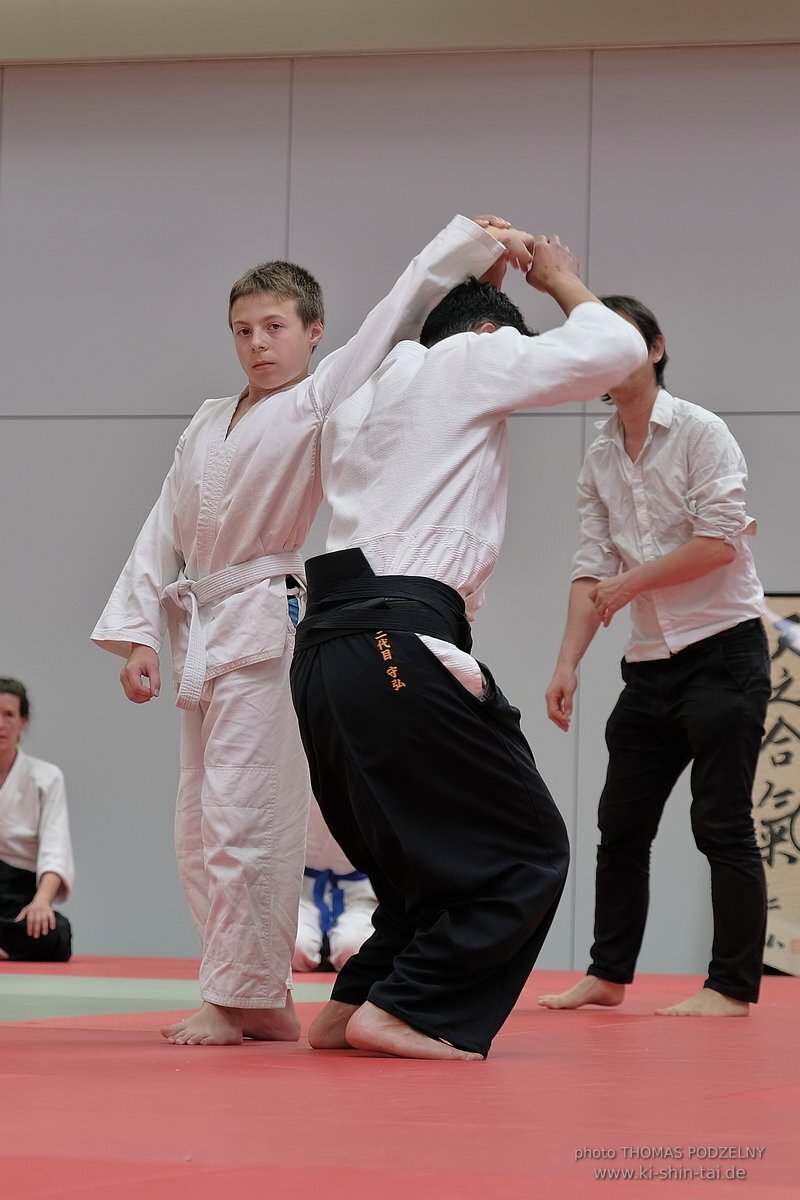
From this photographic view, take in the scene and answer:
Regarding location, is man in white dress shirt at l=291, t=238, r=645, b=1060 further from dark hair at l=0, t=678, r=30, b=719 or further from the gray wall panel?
the gray wall panel

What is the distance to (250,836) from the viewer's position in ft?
7.59

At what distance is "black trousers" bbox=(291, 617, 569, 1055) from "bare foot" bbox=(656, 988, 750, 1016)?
45.8 inches

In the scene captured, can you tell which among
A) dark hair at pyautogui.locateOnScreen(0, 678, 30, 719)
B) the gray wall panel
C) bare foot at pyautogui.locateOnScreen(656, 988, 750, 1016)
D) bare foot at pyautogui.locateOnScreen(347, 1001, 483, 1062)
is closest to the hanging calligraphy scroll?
the gray wall panel

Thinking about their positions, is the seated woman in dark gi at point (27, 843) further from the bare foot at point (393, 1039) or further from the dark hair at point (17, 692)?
the bare foot at point (393, 1039)

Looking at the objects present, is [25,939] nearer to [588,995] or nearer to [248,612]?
[588,995]

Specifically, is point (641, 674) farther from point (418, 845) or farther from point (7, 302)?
point (7, 302)

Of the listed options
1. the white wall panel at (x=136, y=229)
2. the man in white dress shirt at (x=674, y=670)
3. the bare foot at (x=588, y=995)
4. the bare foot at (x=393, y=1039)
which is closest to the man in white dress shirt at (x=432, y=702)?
the bare foot at (x=393, y=1039)

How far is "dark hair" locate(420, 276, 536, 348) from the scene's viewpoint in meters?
2.34

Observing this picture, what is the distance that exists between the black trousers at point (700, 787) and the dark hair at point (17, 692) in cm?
291

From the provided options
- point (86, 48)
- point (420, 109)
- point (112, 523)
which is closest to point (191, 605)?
point (112, 523)

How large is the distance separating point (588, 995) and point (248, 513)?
1553 millimetres

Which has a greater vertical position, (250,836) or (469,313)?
(469,313)

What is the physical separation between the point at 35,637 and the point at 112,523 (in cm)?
62

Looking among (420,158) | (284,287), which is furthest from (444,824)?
(420,158)
